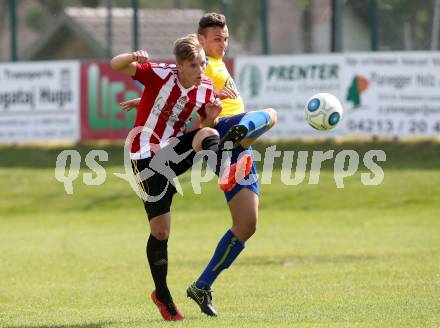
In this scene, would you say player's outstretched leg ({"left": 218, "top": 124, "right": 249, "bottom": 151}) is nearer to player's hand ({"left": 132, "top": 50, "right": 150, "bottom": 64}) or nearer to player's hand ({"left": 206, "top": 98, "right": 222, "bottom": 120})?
player's hand ({"left": 206, "top": 98, "right": 222, "bottom": 120})

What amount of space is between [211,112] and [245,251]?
637 cm

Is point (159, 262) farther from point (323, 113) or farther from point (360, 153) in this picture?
point (360, 153)

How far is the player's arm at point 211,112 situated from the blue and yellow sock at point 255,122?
0.69 ft

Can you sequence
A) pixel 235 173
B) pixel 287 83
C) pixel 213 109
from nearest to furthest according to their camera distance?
1. pixel 235 173
2. pixel 213 109
3. pixel 287 83

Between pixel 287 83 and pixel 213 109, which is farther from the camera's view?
pixel 287 83

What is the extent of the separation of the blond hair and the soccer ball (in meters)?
1.28

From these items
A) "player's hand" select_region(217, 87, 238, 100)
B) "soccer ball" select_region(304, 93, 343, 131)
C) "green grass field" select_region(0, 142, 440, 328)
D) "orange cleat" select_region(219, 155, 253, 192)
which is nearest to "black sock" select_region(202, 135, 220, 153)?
"orange cleat" select_region(219, 155, 253, 192)

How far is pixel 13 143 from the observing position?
952 inches

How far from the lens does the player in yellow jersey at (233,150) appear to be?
8055 mm

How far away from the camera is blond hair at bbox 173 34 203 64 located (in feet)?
25.2

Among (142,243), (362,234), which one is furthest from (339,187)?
(142,243)

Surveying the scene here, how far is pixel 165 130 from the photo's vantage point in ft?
25.9

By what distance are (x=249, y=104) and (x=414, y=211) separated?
5.07 metres

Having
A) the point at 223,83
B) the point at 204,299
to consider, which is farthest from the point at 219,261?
the point at 223,83
